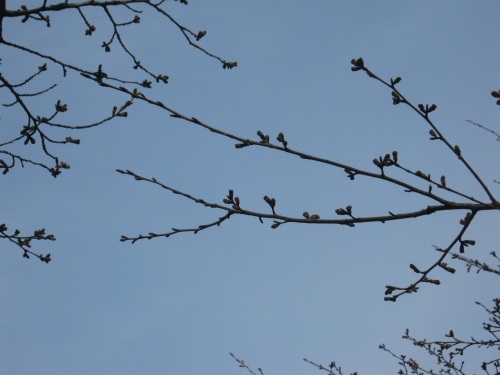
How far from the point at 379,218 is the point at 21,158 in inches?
144

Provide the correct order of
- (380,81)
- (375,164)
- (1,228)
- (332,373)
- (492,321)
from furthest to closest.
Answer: (332,373) < (492,321) < (1,228) < (380,81) < (375,164)

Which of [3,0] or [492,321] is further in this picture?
[492,321]

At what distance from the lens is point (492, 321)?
245 inches

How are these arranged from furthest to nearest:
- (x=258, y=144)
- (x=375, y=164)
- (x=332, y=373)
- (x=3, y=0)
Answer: (x=332, y=373)
(x=3, y=0)
(x=375, y=164)
(x=258, y=144)

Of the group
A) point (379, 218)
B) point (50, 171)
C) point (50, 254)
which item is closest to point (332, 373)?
point (50, 254)

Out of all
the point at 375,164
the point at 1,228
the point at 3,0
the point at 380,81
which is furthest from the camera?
the point at 1,228

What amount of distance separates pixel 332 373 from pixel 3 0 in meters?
5.95

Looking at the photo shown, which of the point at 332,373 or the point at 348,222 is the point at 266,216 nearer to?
the point at 348,222

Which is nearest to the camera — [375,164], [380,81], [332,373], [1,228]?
[375,164]

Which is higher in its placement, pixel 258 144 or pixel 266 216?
pixel 258 144

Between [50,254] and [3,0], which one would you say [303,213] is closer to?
[3,0]

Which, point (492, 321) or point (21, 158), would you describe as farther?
point (492, 321)

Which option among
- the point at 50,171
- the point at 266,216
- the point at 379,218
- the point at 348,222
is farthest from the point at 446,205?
the point at 50,171

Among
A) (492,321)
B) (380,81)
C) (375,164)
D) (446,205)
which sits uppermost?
(492,321)
